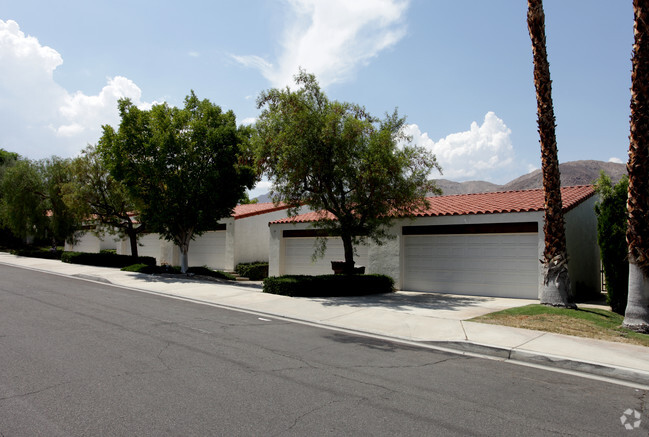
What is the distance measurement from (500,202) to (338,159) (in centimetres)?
718

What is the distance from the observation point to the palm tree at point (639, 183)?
366 inches

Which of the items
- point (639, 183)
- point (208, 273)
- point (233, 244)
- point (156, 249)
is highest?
point (639, 183)

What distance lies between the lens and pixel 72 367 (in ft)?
19.2

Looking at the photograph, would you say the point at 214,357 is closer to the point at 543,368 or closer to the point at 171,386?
the point at 171,386

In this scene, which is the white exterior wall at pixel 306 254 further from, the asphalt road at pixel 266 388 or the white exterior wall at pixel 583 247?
the asphalt road at pixel 266 388

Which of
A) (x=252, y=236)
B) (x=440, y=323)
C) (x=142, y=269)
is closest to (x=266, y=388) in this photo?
(x=440, y=323)

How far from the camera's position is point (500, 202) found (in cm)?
1720

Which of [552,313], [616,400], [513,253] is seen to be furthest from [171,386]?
[513,253]

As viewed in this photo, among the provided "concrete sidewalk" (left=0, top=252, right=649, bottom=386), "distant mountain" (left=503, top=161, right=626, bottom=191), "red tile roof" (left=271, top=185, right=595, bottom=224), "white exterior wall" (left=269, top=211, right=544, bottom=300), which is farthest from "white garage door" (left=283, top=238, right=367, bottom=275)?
"distant mountain" (left=503, top=161, right=626, bottom=191)

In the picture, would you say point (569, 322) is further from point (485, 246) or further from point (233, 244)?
point (233, 244)

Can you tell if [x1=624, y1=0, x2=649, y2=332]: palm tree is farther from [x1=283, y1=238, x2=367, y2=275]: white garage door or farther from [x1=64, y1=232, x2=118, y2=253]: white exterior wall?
[x1=64, y1=232, x2=118, y2=253]: white exterior wall

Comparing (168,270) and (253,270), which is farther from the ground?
(168,270)

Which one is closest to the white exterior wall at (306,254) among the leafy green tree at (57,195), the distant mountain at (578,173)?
the leafy green tree at (57,195)

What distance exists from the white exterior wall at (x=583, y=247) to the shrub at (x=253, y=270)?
1605cm
